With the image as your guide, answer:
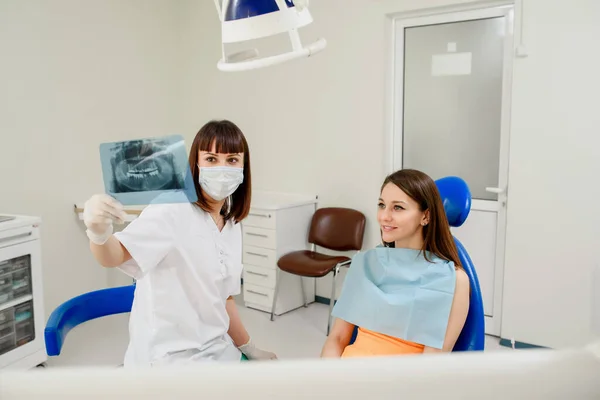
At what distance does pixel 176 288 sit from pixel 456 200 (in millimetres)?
903

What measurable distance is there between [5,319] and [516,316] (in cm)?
289

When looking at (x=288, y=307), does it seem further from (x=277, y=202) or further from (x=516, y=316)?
(x=516, y=316)

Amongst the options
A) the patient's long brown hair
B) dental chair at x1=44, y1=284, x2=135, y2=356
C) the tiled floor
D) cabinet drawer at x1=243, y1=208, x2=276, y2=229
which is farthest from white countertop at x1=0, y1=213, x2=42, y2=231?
the patient's long brown hair

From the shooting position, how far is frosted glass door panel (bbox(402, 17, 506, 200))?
11.0 feet

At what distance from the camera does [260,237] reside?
3.91 m

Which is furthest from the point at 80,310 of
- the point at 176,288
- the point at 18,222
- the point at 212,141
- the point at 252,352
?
the point at 18,222

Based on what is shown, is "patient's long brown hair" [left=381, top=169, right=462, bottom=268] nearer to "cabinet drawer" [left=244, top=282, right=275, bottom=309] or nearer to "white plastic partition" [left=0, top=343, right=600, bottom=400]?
"white plastic partition" [left=0, top=343, right=600, bottom=400]

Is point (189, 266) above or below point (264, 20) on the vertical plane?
below

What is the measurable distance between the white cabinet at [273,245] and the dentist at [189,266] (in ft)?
7.07

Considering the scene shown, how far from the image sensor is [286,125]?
13.9 ft

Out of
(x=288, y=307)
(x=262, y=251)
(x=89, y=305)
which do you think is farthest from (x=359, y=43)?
(x=89, y=305)

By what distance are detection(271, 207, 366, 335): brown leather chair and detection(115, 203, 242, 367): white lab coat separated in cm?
199

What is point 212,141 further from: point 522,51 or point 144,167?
point 522,51

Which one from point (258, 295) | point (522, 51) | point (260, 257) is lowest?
point (258, 295)
